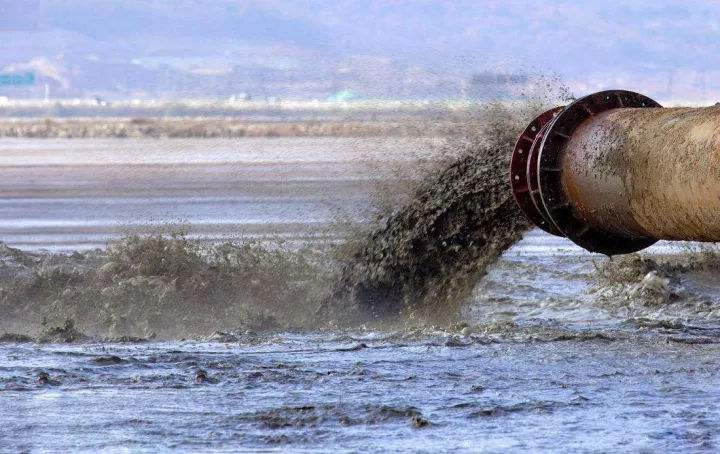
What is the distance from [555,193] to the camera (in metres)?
8.78

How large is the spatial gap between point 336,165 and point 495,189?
20.9 m

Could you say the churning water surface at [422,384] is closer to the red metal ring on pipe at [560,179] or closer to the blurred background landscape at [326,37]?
the red metal ring on pipe at [560,179]

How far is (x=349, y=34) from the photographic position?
430 ft

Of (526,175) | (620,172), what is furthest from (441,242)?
(620,172)

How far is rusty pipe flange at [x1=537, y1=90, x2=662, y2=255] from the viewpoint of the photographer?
8.73 meters

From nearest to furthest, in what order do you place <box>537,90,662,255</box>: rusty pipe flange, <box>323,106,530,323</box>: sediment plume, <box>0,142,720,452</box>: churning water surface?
<box>0,142,720,452</box>: churning water surface
<box>537,90,662,255</box>: rusty pipe flange
<box>323,106,530,323</box>: sediment plume

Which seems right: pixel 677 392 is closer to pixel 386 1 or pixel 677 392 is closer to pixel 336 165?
pixel 336 165

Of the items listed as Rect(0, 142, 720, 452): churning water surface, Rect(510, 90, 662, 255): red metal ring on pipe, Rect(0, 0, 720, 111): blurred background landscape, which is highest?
Rect(0, 0, 720, 111): blurred background landscape

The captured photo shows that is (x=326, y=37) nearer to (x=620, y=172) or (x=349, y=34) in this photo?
(x=349, y=34)

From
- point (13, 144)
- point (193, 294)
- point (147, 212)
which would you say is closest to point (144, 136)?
point (13, 144)

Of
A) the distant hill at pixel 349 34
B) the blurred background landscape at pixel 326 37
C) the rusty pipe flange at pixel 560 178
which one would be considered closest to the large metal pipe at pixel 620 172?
the rusty pipe flange at pixel 560 178

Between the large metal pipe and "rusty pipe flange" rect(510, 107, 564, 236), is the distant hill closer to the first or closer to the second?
"rusty pipe flange" rect(510, 107, 564, 236)

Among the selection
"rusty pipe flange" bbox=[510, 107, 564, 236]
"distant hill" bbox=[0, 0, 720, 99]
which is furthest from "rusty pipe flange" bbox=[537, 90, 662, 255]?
"distant hill" bbox=[0, 0, 720, 99]

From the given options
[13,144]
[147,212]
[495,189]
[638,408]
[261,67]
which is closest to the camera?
[638,408]
